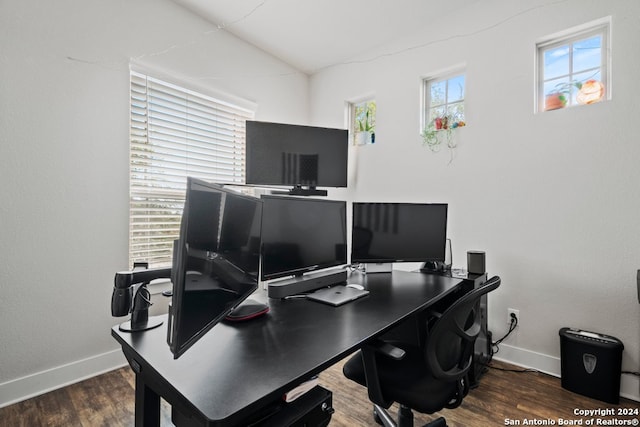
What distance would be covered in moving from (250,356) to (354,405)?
4.21 ft

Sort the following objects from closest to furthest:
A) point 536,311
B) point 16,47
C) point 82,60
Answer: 1. point 16,47
2. point 82,60
3. point 536,311

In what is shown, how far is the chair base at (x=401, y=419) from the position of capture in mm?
1430

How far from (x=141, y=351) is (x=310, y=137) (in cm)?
227

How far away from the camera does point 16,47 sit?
193cm

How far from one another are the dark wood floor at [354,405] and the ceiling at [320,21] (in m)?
3.06

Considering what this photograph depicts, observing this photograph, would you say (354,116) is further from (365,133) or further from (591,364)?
(591,364)

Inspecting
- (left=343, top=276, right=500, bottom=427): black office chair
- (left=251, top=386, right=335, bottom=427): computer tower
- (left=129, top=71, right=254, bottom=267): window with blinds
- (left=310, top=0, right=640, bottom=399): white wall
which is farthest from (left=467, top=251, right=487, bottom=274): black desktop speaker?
(left=129, top=71, right=254, bottom=267): window with blinds

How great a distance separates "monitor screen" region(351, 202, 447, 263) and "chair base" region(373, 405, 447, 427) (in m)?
0.89

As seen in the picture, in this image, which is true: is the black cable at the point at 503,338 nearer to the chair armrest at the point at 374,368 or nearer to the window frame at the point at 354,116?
the chair armrest at the point at 374,368

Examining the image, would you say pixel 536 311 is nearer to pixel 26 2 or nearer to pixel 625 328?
pixel 625 328

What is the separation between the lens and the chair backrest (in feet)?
3.89

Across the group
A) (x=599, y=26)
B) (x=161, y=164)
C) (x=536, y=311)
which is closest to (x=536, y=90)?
(x=599, y=26)

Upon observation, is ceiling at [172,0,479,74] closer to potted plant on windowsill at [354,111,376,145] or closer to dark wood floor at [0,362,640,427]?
potted plant on windowsill at [354,111,376,145]

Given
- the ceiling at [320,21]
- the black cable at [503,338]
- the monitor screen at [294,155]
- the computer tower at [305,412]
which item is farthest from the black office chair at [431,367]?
the ceiling at [320,21]
